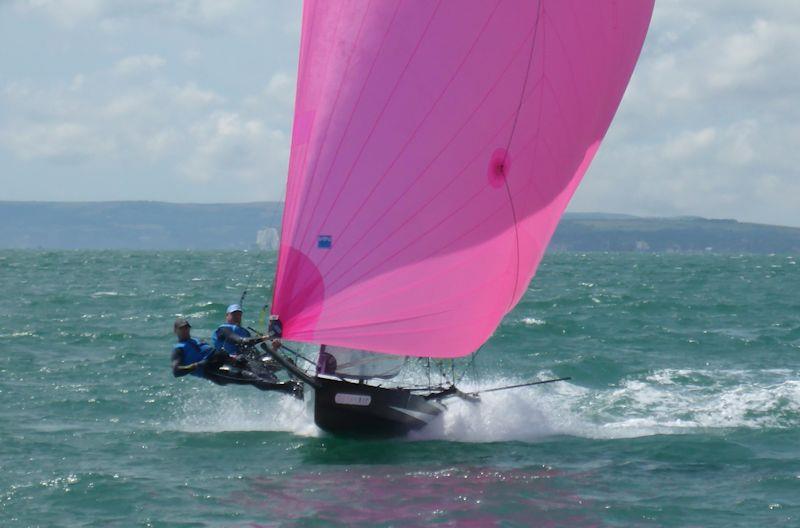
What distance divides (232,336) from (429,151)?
286cm

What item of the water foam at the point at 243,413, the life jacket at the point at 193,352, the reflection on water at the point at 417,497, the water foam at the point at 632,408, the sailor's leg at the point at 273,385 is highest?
the life jacket at the point at 193,352

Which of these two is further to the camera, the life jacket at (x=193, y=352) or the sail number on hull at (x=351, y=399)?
the sail number on hull at (x=351, y=399)

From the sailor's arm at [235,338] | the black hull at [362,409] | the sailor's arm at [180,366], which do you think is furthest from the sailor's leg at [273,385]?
the sailor's arm at [180,366]

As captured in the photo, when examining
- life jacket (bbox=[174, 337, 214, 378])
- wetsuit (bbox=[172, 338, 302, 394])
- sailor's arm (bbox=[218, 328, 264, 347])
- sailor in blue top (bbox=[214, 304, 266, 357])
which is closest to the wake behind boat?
sailor's arm (bbox=[218, 328, 264, 347])

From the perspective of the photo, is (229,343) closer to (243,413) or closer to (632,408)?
(243,413)

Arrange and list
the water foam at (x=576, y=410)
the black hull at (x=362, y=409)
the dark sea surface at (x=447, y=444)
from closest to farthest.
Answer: the dark sea surface at (x=447, y=444), the black hull at (x=362, y=409), the water foam at (x=576, y=410)

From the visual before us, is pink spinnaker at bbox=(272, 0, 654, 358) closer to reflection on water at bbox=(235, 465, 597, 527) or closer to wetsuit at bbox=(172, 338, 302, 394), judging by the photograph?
wetsuit at bbox=(172, 338, 302, 394)

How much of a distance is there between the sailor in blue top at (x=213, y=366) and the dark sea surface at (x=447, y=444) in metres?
0.79

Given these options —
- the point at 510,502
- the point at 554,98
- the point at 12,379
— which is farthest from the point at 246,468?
the point at 12,379

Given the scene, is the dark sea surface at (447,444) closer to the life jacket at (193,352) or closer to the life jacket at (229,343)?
the life jacket at (193,352)

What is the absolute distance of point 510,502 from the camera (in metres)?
10.9

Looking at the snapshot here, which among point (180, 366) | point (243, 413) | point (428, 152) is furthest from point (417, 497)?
point (243, 413)

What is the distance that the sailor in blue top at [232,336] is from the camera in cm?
1273

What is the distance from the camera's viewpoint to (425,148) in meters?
11.8
